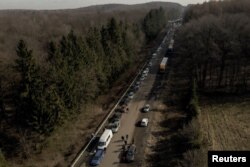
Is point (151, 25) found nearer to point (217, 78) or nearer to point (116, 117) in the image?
point (217, 78)

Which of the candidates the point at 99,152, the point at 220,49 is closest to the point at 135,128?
the point at 99,152

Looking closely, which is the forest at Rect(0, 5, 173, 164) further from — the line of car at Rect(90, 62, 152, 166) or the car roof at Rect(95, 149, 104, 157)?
the car roof at Rect(95, 149, 104, 157)

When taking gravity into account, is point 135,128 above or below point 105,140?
below

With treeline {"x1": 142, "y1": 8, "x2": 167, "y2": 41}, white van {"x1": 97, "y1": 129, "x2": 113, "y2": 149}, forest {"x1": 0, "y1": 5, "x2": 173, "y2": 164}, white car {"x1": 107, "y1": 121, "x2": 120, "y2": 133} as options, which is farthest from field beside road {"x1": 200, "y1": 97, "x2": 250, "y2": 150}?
treeline {"x1": 142, "y1": 8, "x2": 167, "y2": 41}

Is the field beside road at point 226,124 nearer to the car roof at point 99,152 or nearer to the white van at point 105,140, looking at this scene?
the white van at point 105,140

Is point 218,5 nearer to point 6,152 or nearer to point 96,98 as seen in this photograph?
point 96,98
